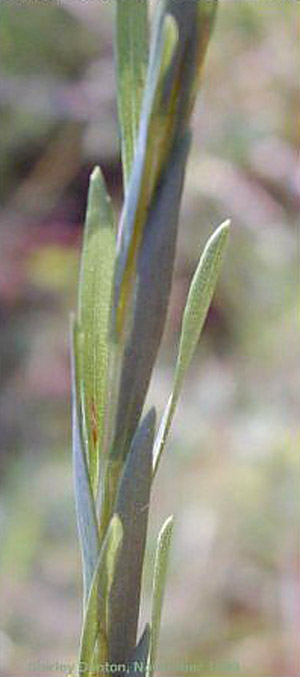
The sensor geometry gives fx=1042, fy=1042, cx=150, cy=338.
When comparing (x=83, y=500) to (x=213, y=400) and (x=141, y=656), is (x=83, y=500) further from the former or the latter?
(x=213, y=400)

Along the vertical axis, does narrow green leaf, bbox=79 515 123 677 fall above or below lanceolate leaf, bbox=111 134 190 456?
below

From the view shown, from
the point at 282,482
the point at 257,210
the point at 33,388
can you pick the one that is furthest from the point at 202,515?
the point at 33,388

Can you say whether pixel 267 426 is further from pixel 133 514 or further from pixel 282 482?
pixel 133 514

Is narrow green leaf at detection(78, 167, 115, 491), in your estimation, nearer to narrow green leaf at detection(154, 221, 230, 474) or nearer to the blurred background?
narrow green leaf at detection(154, 221, 230, 474)

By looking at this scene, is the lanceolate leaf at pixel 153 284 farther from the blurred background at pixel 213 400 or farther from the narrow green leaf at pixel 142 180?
the blurred background at pixel 213 400

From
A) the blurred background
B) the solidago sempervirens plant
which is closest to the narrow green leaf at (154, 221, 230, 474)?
the solidago sempervirens plant

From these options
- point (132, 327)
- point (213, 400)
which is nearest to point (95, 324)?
point (132, 327)
